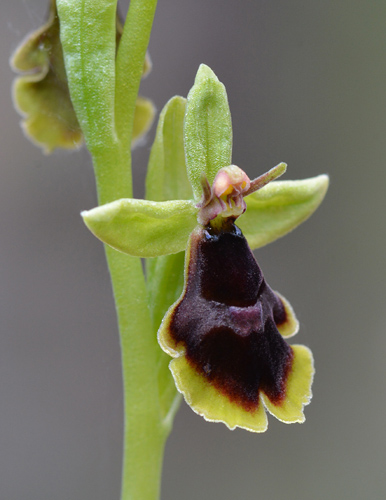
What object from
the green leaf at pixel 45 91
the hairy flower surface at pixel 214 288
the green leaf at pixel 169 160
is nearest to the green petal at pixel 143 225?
the hairy flower surface at pixel 214 288

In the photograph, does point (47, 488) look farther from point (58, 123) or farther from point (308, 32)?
point (308, 32)

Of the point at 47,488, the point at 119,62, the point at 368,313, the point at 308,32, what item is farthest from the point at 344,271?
the point at 119,62

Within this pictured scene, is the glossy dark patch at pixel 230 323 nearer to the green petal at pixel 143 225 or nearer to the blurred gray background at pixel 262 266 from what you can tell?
the green petal at pixel 143 225

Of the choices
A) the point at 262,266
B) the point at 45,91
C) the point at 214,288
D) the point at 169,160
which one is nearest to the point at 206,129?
the point at 169,160

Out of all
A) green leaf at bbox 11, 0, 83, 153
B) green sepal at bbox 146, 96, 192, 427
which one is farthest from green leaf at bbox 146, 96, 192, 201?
green leaf at bbox 11, 0, 83, 153

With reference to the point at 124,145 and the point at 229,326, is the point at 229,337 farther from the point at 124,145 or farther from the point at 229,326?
the point at 124,145

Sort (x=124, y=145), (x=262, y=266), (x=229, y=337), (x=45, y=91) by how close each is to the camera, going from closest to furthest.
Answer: (x=229, y=337)
(x=124, y=145)
(x=45, y=91)
(x=262, y=266)

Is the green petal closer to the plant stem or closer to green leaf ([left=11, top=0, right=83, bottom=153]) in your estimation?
the plant stem
